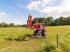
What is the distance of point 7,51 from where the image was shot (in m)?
10.7

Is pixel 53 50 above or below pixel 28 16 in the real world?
below

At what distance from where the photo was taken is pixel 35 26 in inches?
747

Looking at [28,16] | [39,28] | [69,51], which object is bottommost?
[69,51]

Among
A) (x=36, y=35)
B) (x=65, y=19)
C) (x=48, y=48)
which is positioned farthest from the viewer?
(x=65, y=19)

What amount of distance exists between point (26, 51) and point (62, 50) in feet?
7.61

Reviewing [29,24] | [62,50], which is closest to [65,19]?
[29,24]

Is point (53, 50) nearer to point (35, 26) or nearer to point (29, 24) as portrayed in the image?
point (35, 26)

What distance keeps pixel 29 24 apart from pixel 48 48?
1118 cm

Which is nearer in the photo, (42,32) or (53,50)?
(53,50)

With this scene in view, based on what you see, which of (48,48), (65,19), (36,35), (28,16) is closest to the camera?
(48,48)

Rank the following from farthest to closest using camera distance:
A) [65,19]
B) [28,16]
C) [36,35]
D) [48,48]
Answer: [65,19] → [28,16] → [36,35] → [48,48]

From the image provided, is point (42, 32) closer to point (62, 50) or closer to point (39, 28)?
point (39, 28)

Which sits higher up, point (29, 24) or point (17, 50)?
point (29, 24)

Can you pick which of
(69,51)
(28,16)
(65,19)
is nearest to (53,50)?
(69,51)
